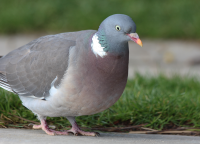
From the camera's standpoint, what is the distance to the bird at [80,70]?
8.78ft

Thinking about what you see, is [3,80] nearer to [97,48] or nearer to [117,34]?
[97,48]

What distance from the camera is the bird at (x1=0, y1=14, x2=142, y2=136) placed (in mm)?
2676

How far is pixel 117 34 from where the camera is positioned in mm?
2627

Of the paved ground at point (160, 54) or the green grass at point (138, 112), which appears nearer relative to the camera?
the green grass at point (138, 112)

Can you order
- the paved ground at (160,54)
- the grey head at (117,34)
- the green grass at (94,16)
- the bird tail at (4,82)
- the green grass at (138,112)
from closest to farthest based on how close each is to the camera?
the grey head at (117,34)
the bird tail at (4,82)
the green grass at (138,112)
the paved ground at (160,54)
the green grass at (94,16)

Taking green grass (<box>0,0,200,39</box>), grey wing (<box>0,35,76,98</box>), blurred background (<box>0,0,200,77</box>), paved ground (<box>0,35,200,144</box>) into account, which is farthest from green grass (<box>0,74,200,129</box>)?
green grass (<box>0,0,200,39</box>)

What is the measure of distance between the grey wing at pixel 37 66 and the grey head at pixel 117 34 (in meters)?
0.37

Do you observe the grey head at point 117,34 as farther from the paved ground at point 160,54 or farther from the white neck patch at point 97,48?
the paved ground at point 160,54

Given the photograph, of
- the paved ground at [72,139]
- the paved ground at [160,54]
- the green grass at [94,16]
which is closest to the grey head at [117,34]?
the paved ground at [72,139]

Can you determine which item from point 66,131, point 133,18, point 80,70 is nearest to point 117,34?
point 80,70

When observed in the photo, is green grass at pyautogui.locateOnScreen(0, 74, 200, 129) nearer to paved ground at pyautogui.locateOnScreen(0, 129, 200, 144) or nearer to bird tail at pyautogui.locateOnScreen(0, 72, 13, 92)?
bird tail at pyautogui.locateOnScreen(0, 72, 13, 92)

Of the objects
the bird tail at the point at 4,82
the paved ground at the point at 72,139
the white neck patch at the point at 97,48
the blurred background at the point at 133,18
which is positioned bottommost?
the paved ground at the point at 72,139

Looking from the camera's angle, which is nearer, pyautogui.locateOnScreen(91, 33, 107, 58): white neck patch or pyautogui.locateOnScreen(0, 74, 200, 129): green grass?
pyautogui.locateOnScreen(91, 33, 107, 58): white neck patch

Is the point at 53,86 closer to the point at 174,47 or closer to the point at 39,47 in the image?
the point at 39,47
